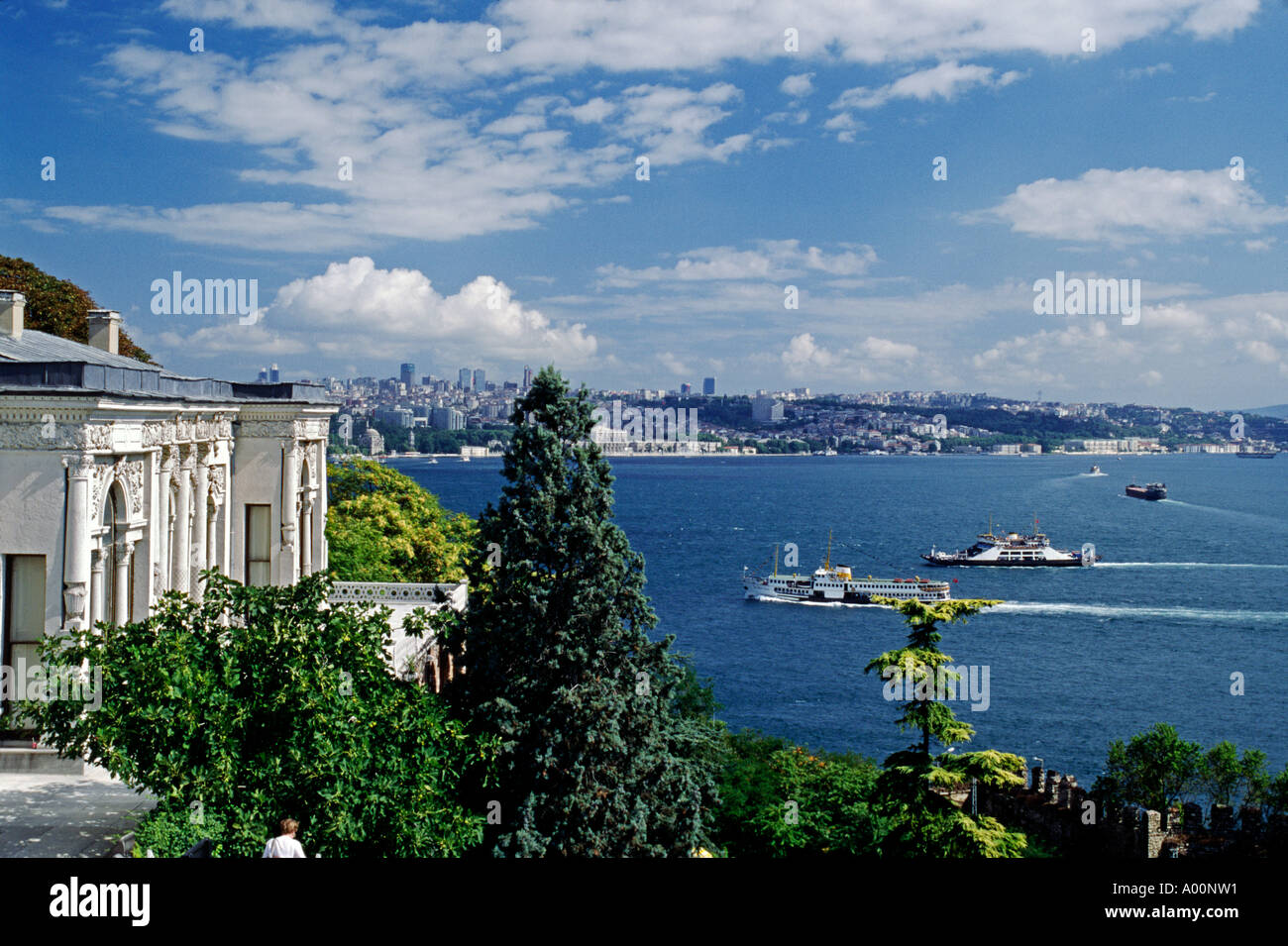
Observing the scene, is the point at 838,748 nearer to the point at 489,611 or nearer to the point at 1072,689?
the point at 1072,689

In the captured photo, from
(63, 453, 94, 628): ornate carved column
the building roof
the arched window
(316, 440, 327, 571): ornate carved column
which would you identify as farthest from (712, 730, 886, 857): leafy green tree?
the building roof

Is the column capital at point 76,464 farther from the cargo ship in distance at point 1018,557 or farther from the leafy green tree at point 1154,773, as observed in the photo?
the cargo ship in distance at point 1018,557

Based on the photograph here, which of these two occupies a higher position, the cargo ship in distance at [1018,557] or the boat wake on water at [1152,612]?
the cargo ship in distance at [1018,557]

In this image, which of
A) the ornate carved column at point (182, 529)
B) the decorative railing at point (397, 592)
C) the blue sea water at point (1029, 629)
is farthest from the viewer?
the blue sea water at point (1029, 629)

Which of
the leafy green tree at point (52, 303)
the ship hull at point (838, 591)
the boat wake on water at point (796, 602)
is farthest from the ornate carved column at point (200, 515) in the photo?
the ship hull at point (838, 591)
